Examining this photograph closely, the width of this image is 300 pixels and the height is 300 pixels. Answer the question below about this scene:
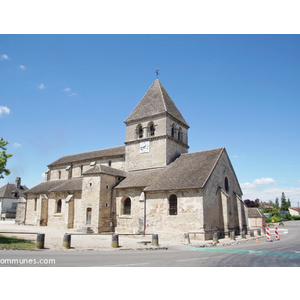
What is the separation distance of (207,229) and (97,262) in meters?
13.6

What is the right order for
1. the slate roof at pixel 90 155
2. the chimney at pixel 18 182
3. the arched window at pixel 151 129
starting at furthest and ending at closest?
the chimney at pixel 18 182 < the slate roof at pixel 90 155 < the arched window at pixel 151 129

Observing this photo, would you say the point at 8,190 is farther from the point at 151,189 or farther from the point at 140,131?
the point at 151,189

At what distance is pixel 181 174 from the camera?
2458 centimetres

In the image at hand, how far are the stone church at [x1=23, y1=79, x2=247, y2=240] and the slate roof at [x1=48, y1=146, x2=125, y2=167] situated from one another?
22 cm

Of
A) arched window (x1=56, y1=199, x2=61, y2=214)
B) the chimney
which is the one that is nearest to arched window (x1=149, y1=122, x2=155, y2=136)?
arched window (x1=56, y1=199, x2=61, y2=214)

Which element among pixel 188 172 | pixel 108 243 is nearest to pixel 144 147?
pixel 188 172

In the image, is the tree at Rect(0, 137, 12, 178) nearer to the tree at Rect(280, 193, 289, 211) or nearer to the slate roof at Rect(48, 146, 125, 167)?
the slate roof at Rect(48, 146, 125, 167)

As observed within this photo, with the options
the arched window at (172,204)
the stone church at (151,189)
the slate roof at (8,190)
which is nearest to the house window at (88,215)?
the stone church at (151,189)

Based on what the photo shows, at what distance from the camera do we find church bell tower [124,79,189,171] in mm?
28703

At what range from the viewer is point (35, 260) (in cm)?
1021

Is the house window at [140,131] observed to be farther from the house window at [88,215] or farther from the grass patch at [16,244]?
the grass patch at [16,244]

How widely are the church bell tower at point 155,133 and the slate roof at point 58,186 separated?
7.08 meters

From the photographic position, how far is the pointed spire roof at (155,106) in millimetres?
30016

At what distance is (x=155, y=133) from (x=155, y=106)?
3574 millimetres
